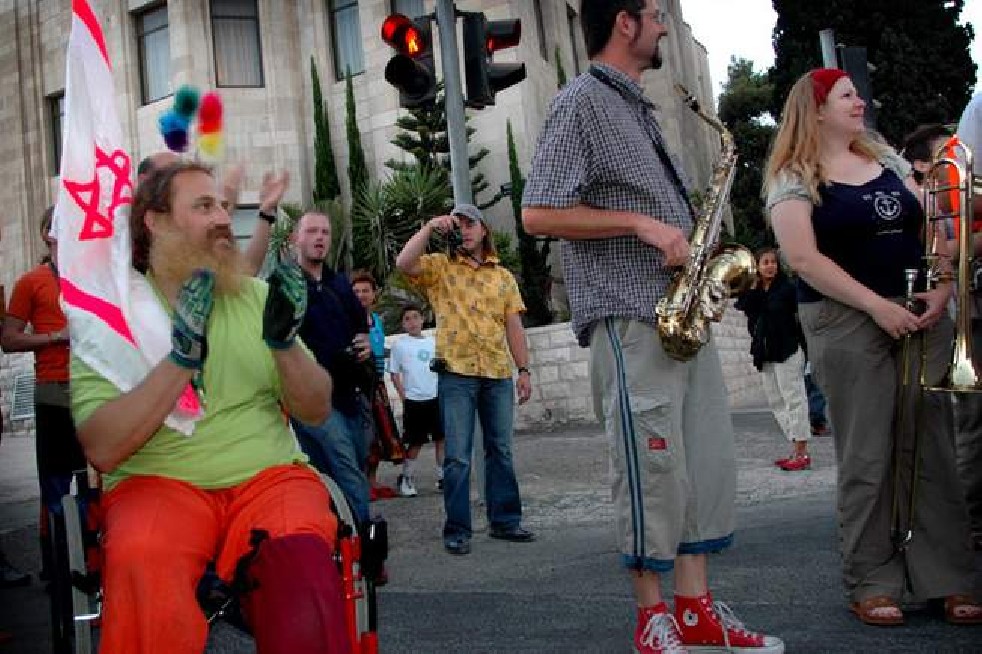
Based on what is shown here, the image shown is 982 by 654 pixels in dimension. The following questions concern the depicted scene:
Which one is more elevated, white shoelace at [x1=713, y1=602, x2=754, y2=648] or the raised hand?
the raised hand

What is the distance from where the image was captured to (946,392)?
Result: 3818 millimetres

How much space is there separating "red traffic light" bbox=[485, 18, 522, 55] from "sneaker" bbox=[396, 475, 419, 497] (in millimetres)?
3555

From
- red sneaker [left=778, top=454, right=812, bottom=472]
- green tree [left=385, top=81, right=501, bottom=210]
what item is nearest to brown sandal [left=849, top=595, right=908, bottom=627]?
red sneaker [left=778, top=454, right=812, bottom=472]

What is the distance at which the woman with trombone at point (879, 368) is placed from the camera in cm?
383

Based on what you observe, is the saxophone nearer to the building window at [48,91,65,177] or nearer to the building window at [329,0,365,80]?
the building window at [329,0,365,80]

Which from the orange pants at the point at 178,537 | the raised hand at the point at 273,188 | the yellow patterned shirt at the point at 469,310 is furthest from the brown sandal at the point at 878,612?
the yellow patterned shirt at the point at 469,310

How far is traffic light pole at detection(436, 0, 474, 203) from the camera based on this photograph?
7402 millimetres

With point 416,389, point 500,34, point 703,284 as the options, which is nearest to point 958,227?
point 703,284

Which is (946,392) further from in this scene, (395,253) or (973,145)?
(395,253)

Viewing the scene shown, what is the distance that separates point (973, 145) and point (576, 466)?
5.83 m

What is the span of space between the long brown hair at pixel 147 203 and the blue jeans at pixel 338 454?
98.3 inches

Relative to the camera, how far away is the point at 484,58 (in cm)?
782

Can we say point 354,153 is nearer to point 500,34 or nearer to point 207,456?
point 500,34

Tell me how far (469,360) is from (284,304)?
153 inches
